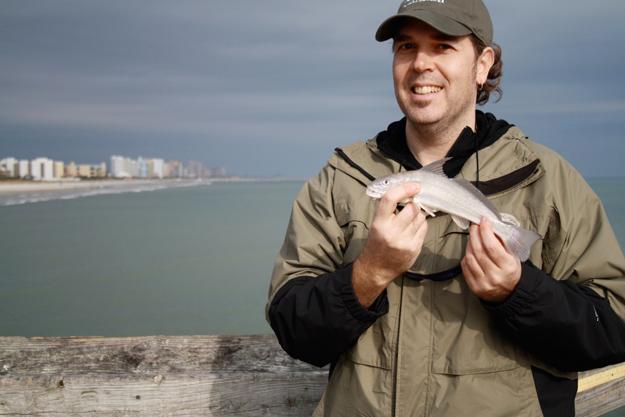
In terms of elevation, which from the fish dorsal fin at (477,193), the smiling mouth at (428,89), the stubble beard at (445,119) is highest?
the smiling mouth at (428,89)

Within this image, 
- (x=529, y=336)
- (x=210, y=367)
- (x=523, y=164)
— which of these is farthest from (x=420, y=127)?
(x=210, y=367)

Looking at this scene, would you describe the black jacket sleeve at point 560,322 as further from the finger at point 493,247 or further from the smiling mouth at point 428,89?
the smiling mouth at point 428,89

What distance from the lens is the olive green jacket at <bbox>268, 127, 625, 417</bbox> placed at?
6.98 ft

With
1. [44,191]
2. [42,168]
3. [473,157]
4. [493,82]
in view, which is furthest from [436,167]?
[42,168]

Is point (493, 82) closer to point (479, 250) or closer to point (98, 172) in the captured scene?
point (479, 250)

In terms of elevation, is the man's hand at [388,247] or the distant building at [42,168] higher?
the man's hand at [388,247]

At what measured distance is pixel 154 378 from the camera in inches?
99.9

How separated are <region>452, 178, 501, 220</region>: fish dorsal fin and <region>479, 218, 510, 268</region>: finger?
0.46ft

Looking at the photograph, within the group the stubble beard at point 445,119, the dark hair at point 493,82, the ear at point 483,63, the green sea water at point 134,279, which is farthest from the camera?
the green sea water at point 134,279

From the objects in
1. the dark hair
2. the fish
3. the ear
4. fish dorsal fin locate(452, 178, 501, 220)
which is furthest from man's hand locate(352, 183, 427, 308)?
the dark hair

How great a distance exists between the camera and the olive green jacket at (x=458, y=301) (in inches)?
83.8

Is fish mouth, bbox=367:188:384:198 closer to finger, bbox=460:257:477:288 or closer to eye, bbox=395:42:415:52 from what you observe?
finger, bbox=460:257:477:288

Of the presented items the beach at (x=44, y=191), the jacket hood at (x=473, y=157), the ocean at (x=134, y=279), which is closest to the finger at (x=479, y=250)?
the jacket hood at (x=473, y=157)

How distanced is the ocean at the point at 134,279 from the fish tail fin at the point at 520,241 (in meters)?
8.12
